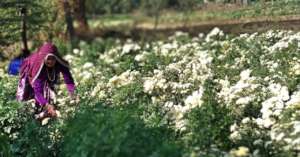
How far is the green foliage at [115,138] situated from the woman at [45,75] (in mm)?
2153

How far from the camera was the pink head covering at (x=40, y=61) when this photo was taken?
347 inches

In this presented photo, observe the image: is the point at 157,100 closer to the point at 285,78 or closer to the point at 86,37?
the point at 285,78

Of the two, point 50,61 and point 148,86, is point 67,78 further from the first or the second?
point 148,86

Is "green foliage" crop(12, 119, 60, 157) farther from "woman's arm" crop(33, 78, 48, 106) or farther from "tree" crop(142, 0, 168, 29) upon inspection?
"tree" crop(142, 0, 168, 29)

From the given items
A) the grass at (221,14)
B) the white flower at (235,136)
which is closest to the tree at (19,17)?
the grass at (221,14)

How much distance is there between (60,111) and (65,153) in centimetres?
171

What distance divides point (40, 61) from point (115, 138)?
3221 millimetres

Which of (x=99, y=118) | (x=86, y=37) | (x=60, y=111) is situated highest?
(x=99, y=118)

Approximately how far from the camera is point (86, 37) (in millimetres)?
22609

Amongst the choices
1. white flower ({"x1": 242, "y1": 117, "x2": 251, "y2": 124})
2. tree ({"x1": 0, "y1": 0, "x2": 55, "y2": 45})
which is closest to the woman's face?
white flower ({"x1": 242, "y1": 117, "x2": 251, "y2": 124})

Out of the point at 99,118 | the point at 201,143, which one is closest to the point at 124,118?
the point at 99,118

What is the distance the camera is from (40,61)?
29.3ft

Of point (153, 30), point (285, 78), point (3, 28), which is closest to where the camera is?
point (285, 78)

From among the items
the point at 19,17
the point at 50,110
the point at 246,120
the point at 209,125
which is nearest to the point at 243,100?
the point at 246,120
